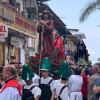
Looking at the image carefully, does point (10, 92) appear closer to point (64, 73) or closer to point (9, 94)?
point (9, 94)

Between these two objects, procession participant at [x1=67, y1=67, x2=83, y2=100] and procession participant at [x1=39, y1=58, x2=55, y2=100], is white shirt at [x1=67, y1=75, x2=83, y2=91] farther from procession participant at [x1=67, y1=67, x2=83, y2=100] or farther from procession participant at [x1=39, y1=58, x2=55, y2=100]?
procession participant at [x1=39, y1=58, x2=55, y2=100]

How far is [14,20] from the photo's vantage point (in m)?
18.3

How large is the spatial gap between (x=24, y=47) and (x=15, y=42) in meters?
3.28

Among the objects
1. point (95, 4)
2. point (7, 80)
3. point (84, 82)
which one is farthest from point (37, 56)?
point (95, 4)

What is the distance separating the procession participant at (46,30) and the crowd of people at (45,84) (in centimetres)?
111

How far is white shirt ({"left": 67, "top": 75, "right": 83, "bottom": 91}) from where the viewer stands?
878 cm

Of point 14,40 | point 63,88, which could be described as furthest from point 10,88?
point 14,40

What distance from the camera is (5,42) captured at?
19.7 m

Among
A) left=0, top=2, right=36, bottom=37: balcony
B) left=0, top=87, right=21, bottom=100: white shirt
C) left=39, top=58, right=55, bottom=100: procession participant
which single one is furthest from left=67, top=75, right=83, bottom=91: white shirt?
left=0, top=2, right=36, bottom=37: balcony

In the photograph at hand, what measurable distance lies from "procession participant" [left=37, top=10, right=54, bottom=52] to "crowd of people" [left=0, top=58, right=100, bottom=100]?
111cm

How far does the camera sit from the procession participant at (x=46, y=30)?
970cm

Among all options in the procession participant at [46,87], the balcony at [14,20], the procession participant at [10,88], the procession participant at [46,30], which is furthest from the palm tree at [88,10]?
the procession participant at [10,88]

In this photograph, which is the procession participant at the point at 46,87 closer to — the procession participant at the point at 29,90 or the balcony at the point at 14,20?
the procession participant at the point at 29,90

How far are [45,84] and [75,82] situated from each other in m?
1.32
